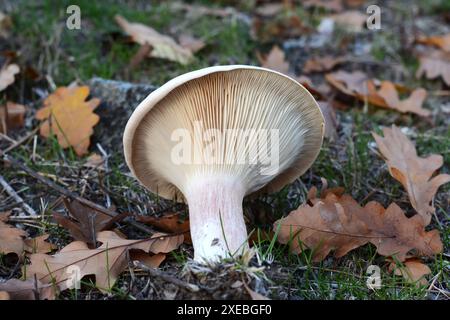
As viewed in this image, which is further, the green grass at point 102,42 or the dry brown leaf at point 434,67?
the dry brown leaf at point 434,67

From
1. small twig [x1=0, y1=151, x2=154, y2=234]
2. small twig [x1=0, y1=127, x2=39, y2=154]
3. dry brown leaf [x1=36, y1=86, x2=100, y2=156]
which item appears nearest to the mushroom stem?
small twig [x1=0, y1=151, x2=154, y2=234]

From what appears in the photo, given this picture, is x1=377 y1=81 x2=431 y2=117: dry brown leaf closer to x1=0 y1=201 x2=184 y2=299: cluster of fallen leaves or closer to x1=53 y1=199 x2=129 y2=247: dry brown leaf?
x1=0 y1=201 x2=184 y2=299: cluster of fallen leaves

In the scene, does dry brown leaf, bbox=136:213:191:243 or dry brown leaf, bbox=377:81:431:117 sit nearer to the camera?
dry brown leaf, bbox=136:213:191:243

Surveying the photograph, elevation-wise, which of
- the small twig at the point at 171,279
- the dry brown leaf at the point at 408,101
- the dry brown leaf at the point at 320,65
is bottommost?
the small twig at the point at 171,279

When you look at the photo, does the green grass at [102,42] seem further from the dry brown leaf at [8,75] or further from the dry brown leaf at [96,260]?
the dry brown leaf at [96,260]

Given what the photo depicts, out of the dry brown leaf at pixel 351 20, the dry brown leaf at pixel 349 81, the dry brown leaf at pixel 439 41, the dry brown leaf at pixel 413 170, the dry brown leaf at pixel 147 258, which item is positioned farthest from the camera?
the dry brown leaf at pixel 351 20

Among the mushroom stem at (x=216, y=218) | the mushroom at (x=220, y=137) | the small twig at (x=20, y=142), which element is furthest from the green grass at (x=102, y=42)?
the mushroom stem at (x=216, y=218)

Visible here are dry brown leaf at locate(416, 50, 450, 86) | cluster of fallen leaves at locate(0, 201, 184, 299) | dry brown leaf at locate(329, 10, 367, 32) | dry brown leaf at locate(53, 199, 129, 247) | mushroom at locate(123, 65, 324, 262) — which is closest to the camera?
cluster of fallen leaves at locate(0, 201, 184, 299)
